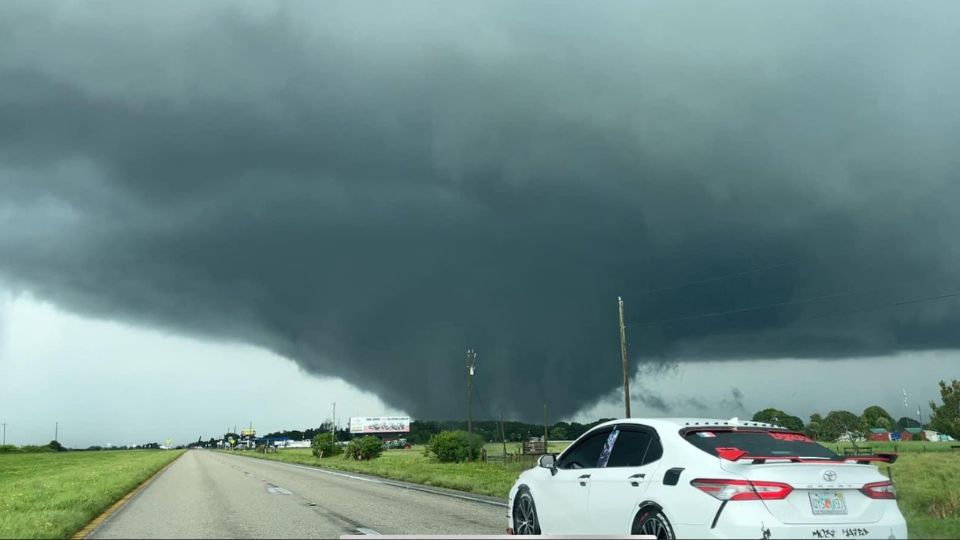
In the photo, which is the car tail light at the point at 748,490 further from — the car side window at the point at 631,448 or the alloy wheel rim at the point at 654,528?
the car side window at the point at 631,448

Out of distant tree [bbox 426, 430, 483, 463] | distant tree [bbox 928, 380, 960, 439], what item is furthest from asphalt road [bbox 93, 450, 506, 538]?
distant tree [bbox 928, 380, 960, 439]

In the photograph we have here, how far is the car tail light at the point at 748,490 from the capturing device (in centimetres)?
625

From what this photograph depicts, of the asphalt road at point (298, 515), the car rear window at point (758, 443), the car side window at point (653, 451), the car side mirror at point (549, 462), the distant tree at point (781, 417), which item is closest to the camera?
the car rear window at point (758, 443)

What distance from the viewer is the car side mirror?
9.09 meters

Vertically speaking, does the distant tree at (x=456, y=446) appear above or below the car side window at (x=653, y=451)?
below

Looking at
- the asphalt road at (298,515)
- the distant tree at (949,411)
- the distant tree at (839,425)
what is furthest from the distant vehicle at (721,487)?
the distant tree at (839,425)

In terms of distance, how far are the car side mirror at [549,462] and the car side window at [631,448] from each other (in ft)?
4.03

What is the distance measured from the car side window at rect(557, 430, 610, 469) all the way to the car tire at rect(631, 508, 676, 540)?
1212mm

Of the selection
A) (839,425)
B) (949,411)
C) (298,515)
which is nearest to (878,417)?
(839,425)

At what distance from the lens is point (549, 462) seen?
923 centimetres

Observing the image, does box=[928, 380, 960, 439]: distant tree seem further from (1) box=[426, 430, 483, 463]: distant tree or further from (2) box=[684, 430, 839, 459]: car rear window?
(2) box=[684, 430, 839, 459]: car rear window

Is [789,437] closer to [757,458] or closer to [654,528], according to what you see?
[757,458]

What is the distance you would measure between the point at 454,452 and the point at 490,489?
2994cm

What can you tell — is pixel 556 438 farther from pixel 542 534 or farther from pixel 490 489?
pixel 542 534
